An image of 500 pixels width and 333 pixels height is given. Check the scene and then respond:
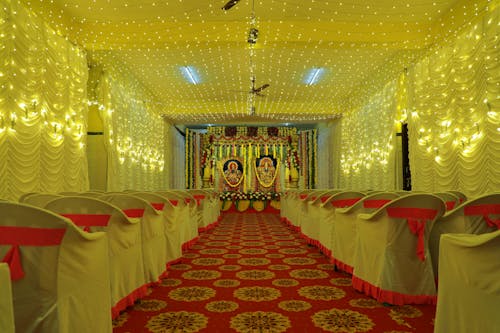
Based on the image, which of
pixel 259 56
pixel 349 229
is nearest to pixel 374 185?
pixel 259 56

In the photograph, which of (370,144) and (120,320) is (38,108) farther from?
(370,144)

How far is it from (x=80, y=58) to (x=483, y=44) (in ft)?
22.8

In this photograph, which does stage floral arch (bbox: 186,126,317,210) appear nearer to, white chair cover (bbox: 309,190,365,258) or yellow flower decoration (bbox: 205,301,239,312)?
white chair cover (bbox: 309,190,365,258)

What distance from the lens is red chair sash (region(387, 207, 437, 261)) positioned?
7.50 ft

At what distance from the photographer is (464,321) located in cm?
130

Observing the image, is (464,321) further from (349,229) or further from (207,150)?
(207,150)

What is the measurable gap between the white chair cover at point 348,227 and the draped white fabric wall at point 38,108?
4.14 meters

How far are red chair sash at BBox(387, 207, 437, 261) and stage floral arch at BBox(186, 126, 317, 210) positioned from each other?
1208 centimetres

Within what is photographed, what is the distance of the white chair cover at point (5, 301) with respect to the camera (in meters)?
0.87

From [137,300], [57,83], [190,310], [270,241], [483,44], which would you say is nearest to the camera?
[190,310]

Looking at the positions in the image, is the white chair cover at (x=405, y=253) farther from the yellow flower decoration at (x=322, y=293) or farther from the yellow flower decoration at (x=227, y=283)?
the yellow flower decoration at (x=227, y=283)

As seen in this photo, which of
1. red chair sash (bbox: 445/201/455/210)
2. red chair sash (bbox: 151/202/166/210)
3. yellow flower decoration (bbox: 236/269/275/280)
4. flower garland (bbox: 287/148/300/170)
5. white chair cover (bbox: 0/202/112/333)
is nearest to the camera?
white chair cover (bbox: 0/202/112/333)

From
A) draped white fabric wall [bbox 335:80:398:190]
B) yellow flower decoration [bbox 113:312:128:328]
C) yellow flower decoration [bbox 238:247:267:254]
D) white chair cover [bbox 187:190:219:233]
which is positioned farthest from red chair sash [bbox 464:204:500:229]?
draped white fabric wall [bbox 335:80:398:190]

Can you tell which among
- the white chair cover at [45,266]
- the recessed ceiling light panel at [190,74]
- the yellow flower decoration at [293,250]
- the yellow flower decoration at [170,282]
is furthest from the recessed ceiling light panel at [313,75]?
the white chair cover at [45,266]
